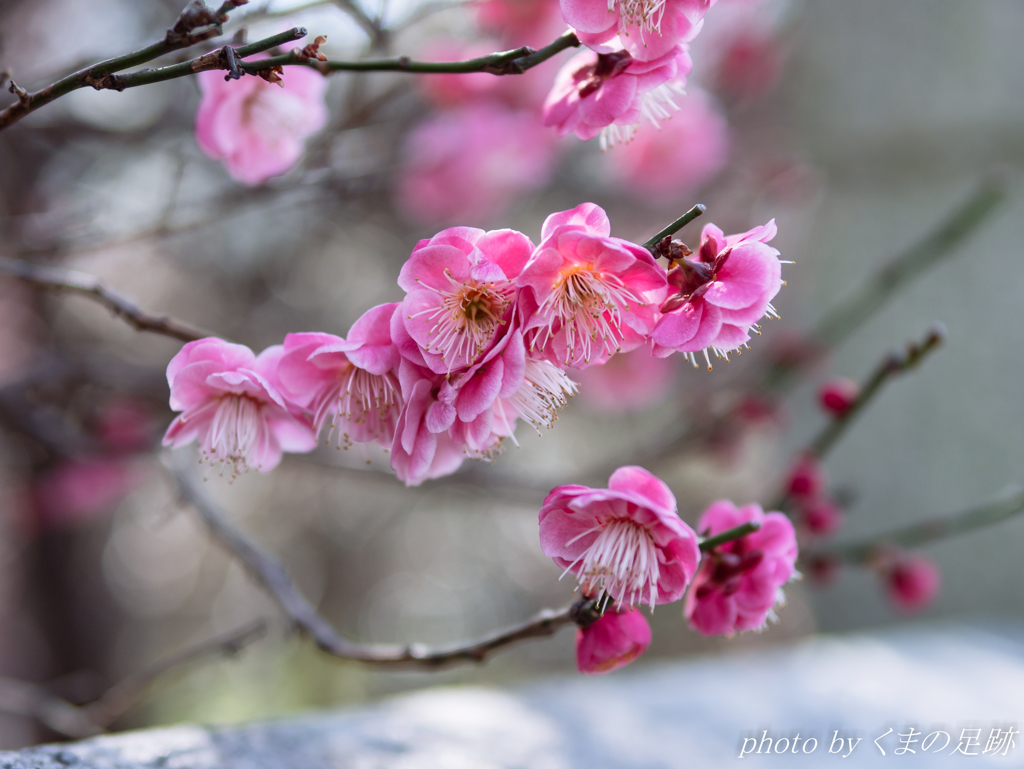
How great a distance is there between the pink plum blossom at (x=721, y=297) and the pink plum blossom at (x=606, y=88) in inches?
3.7

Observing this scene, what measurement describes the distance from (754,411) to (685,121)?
18.9 inches

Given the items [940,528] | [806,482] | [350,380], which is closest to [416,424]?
[350,380]

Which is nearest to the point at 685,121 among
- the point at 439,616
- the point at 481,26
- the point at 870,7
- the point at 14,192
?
the point at 481,26

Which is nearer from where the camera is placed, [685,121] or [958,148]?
[685,121]

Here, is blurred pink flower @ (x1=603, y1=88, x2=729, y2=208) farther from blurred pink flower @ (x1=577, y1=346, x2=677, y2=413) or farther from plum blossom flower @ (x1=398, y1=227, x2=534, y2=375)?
plum blossom flower @ (x1=398, y1=227, x2=534, y2=375)

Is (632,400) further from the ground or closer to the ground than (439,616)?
further from the ground

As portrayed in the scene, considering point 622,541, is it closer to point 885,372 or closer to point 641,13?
point 641,13

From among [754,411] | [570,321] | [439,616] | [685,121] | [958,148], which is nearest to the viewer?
[570,321]

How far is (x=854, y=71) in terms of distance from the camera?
1.65 metres

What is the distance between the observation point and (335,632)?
0.52 meters

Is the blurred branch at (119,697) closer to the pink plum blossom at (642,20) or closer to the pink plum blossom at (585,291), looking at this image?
the pink plum blossom at (585,291)

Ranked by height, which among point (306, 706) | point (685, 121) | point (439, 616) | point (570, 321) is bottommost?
point (306, 706)

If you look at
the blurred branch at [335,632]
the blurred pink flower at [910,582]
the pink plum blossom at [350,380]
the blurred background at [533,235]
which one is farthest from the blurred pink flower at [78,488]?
the blurred pink flower at [910,582]

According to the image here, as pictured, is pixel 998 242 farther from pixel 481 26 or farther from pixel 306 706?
pixel 306 706
